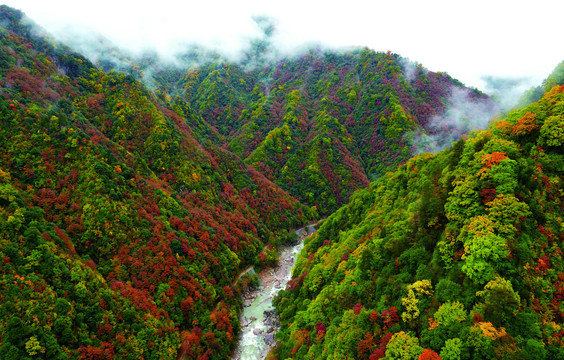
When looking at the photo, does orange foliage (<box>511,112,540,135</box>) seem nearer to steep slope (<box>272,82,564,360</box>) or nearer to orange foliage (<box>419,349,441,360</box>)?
steep slope (<box>272,82,564,360</box>)

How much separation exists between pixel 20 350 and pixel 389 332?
199 ft

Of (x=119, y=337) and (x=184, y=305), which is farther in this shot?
(x=184, y=305)

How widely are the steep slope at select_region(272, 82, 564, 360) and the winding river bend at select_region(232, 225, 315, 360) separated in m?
24.8

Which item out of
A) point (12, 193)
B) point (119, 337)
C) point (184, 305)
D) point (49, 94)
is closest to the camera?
point (119, 337)

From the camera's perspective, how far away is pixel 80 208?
80.6 m

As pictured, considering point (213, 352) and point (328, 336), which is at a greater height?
point (328, 336)

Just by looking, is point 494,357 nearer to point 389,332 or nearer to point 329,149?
point 389,332

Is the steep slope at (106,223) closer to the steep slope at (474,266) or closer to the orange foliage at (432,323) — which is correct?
the steep slope at (474,266)

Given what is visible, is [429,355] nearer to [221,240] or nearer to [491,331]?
[491,331]

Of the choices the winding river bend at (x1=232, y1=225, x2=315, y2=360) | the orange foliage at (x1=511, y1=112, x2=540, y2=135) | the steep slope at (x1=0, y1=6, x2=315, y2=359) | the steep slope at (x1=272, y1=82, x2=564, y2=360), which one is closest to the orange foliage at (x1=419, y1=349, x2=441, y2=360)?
the steep slope at (x1=272, y1=82, x2=564, y2=360)

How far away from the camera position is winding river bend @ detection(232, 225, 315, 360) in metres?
77.1

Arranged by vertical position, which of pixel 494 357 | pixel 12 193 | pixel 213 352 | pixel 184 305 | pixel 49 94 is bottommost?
pixel 213 352

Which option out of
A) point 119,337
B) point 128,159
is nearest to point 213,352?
point 119,337

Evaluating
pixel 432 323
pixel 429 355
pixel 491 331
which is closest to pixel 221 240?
pixel 432 323
